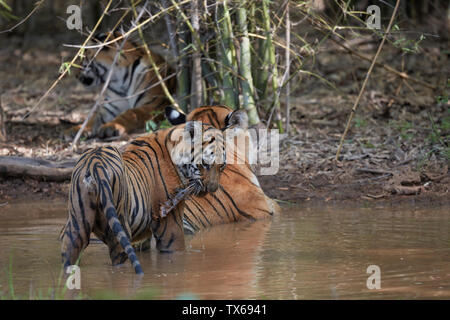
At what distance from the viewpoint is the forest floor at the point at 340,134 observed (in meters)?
6.91

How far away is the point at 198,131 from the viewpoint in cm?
462

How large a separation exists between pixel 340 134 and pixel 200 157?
393cm

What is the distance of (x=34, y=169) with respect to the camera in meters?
7.09

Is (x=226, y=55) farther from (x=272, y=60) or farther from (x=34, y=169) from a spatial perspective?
(x=34, y=169)

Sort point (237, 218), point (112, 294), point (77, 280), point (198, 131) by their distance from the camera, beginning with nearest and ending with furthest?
point (112, 294) < point (77, 280) < point (198, 131) < point (237, 218)

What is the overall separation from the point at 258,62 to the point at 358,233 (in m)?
3.21

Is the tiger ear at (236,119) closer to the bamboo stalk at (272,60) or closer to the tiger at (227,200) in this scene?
the tiger at (227,200)

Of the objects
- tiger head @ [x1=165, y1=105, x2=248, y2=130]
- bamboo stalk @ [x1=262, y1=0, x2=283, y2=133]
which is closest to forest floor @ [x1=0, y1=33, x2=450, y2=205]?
bamboo stalk @ [x1=262, y1=0, x2=283, y2=133]

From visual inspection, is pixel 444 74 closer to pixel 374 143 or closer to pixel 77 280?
pixel 374 143

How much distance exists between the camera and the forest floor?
22.7 ft

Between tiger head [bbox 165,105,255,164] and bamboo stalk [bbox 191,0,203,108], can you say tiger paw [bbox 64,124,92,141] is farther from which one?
tiger head [bbox 165,105,255,164]

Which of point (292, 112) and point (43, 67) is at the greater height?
point (43, 67)

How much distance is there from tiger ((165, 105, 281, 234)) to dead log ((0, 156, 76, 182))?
1.60 meters

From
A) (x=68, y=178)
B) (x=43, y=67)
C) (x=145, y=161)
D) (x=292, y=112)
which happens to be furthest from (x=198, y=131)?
(x=43, y=67)
